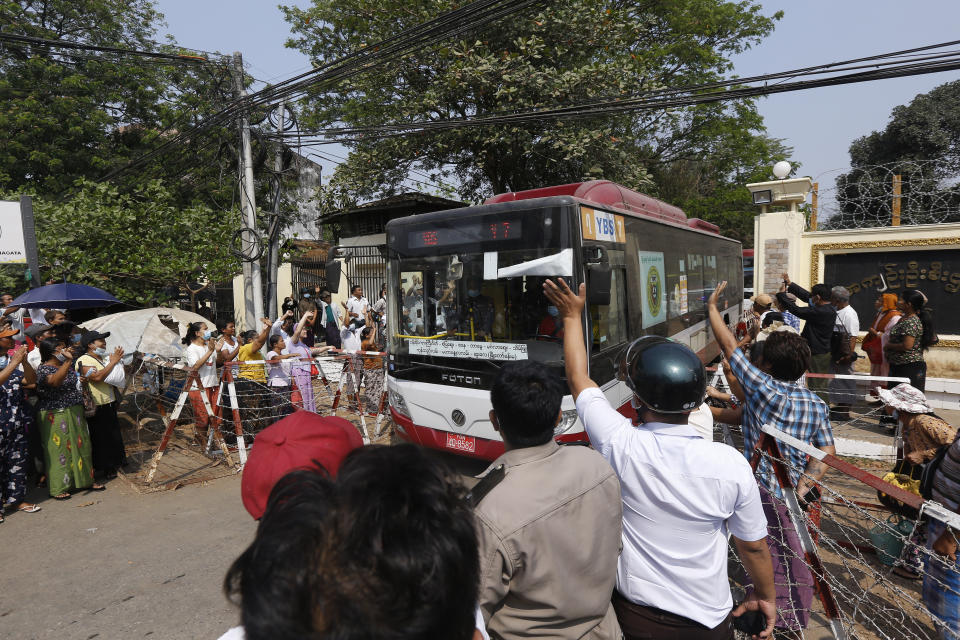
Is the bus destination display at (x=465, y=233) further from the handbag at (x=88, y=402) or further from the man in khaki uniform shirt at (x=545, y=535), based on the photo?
the handbag at (x=88, y=402)

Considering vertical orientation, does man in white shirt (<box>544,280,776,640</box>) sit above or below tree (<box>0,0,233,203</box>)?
below

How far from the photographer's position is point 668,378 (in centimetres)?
181

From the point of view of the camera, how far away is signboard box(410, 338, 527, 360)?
5258 millimetres

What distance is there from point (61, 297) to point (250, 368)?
3.78m

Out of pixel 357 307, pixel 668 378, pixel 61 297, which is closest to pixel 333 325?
pixel 357 307

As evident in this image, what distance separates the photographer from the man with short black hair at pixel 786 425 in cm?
294

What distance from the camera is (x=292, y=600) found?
2.60 ft

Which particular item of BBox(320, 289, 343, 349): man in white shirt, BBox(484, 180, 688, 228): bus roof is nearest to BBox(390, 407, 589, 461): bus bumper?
BBox(484, 180, 688, 228): bus roof

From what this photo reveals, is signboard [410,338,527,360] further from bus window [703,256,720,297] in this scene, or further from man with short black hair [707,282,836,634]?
bus window [703,256,720,297]

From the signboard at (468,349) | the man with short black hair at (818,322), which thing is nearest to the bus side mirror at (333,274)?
the signboard at (468,349)

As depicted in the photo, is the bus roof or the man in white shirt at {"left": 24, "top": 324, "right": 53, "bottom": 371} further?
the bus roof

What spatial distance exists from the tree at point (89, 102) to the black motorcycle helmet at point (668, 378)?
15.8 meters

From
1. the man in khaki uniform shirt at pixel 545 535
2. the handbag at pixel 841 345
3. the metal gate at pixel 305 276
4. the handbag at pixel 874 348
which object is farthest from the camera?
the metal gate at pixel 305 276

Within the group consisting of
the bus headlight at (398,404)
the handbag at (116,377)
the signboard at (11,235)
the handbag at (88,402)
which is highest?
the signboard at (11,235)
